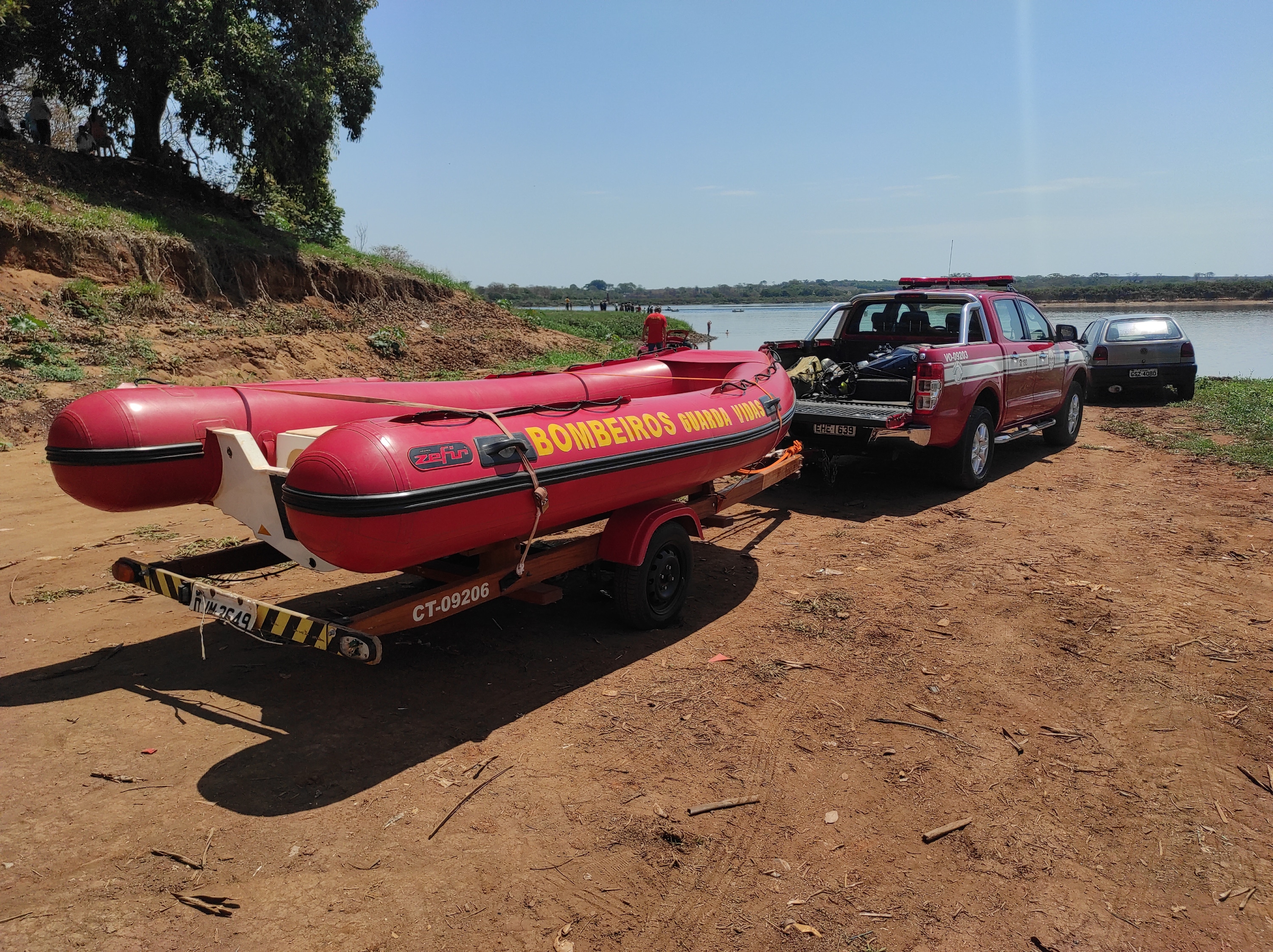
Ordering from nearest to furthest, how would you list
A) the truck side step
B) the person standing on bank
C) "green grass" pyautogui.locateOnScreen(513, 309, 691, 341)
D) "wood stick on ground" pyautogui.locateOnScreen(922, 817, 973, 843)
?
1. "wood stick on ground" pyautogui.locateOnScreen(922, 817, 973, 843)
2. the truck side step
3. the person standing on bank
4. "green grass" pyautogui.locateOnScreen(513, 309, 691, 341)

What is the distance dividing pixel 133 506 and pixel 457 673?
6.45ft

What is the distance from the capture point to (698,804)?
136 inches

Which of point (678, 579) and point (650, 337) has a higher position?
point (650, 337)

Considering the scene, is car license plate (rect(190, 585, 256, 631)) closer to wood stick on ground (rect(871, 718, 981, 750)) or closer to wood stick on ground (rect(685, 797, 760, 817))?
wood stick on ground (rect(685, 797, 760, 817))

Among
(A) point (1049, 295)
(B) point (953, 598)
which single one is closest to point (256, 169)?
(B) point (953, 598)

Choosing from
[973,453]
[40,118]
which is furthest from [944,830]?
[40,118]

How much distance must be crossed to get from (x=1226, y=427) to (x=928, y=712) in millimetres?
10182

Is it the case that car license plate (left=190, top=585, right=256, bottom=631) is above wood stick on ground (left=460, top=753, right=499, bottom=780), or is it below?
above

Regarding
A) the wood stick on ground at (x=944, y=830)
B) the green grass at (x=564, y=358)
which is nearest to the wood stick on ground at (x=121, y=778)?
the wood stick on ground at (x=944, y=830)

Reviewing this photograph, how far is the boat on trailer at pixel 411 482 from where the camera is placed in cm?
375

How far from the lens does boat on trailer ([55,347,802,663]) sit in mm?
3746

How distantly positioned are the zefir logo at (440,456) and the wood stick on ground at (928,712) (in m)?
2.52

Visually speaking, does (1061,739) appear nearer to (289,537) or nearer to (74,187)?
(289,537)

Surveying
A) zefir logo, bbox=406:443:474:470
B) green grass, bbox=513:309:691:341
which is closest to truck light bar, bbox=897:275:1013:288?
zefir logo, bbox=406:443:474:470
